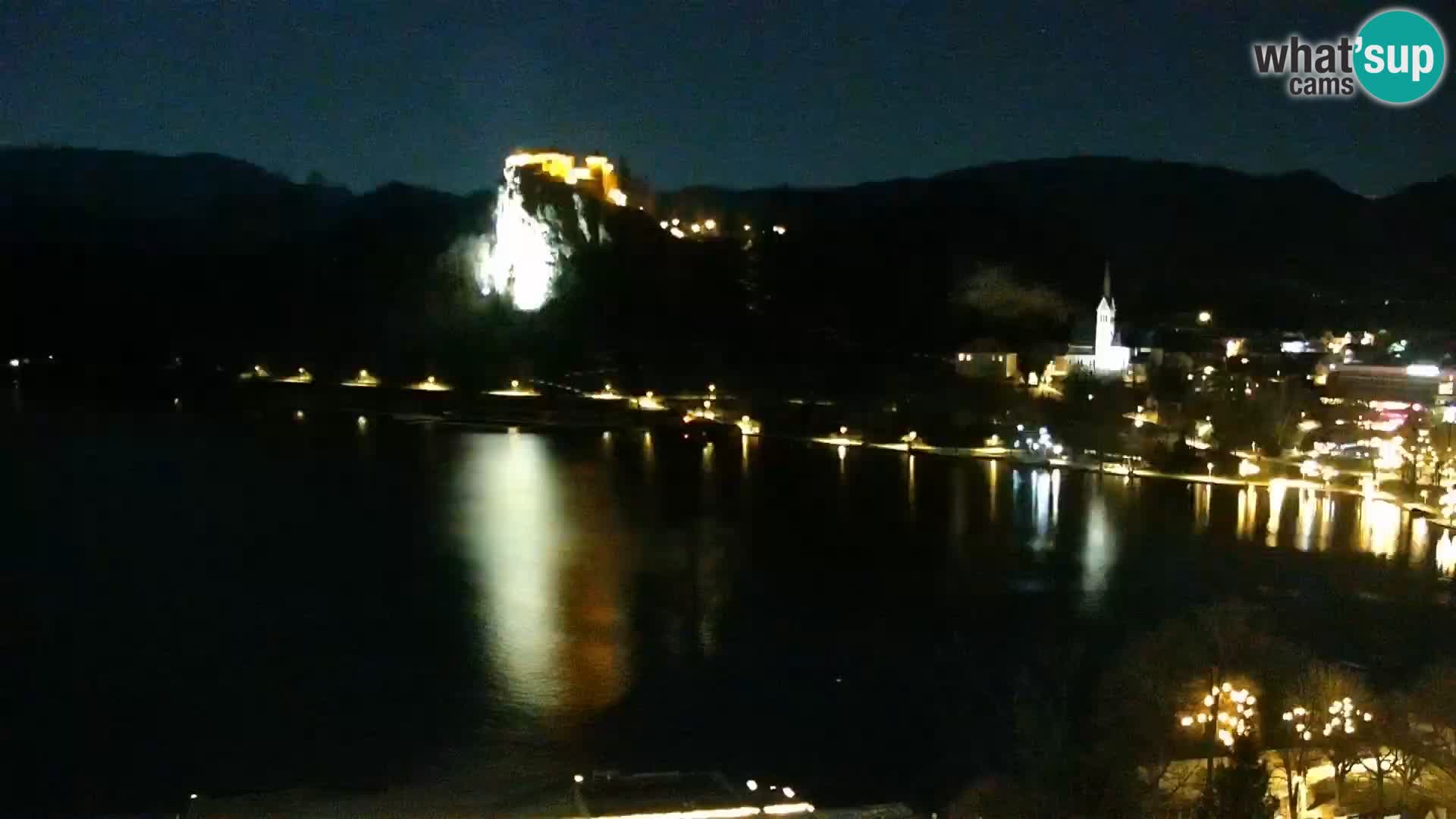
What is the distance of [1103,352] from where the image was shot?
1658cm

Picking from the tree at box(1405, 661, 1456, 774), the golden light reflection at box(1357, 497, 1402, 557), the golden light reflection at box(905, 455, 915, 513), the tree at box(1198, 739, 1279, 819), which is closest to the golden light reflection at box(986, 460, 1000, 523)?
the golden light reflection at box(905, 455, 915, 513)

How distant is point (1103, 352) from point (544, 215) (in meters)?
7.64

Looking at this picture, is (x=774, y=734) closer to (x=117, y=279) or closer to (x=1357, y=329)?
(x=1357, y=329)

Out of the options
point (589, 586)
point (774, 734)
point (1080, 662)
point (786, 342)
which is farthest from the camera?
point (786, 342)

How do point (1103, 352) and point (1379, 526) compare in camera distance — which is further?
point (1103, 352)

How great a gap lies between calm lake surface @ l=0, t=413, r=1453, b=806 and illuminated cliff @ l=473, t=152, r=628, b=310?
5667mm

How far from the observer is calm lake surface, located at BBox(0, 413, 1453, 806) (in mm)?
4465

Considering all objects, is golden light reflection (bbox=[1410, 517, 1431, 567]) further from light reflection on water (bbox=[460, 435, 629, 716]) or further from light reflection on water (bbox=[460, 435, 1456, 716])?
light reflection on water (bbox=[460, 435, 629, 716])

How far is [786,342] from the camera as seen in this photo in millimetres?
17312

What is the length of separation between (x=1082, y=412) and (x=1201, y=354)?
3702mm

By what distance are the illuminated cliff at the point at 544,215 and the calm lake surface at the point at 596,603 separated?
567cm

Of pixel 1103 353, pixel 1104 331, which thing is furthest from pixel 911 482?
pixel 1104 331

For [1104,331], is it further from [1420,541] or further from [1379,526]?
[1420,541]

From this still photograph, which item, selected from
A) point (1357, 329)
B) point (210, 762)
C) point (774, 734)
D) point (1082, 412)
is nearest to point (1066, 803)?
point (774, 734)
